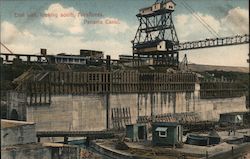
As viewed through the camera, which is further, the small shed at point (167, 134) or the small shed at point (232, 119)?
the small shed at point (232, 119)

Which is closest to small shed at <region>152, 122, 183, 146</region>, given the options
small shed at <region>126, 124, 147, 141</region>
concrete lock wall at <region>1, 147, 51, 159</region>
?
small shed at <region>126, 124, 147, 141</region>

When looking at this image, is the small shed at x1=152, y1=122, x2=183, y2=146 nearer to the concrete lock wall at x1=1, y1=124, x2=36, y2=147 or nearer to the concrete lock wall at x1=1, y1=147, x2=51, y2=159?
the concrete lock wall at x1=1, y1=147, x2=51, y2=159

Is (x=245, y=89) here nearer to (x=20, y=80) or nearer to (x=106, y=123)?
(x=106, y=123)

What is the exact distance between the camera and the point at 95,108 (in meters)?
55.9

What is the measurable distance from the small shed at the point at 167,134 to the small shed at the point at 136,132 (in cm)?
412

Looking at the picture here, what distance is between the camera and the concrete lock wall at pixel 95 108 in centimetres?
4959

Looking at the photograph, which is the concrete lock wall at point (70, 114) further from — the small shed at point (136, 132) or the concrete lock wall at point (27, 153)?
the concrete lock wall at point (27, 153)

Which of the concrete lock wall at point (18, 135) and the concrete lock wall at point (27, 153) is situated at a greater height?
the concrete lock wall at point (18, 135)

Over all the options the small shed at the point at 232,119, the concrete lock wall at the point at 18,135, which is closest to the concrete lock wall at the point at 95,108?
the small shed at the point at 232,119

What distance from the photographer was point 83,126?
53.6 m

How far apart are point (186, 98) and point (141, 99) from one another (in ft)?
43.6

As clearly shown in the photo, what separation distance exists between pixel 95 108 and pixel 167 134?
17.0 metres

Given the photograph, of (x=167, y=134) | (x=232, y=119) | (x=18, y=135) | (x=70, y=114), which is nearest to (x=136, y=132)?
(x=167, y=134)

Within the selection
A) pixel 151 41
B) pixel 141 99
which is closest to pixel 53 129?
pixel 141 99
